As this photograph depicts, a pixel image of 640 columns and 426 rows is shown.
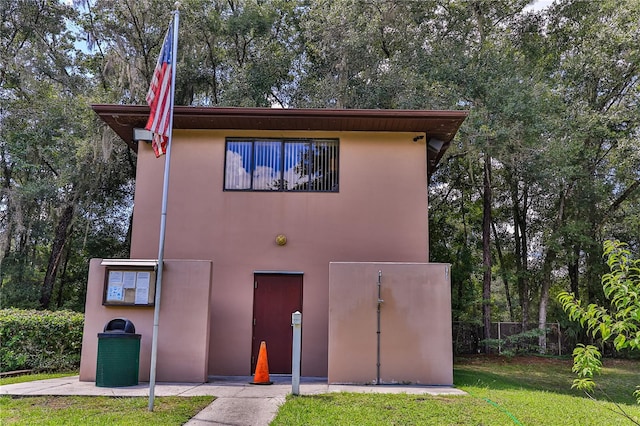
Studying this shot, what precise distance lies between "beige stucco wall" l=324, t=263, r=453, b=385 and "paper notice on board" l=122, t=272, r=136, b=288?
11.1 ft

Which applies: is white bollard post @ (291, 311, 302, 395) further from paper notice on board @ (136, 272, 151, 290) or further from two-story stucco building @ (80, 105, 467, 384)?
paper notice on board @ (136, 272, 151, 290)

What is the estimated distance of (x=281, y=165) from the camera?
993 cm

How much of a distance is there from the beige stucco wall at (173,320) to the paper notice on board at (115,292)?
16 centimetres

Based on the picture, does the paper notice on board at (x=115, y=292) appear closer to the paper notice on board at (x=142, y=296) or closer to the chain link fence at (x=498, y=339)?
the paper notice on board at (x=142, y=296)

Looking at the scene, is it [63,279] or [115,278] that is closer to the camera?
[115,278]

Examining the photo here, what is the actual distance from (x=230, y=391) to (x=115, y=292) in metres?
2.66

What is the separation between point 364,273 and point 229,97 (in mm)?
9309

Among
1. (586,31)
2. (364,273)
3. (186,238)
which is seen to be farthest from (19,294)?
(586,31)

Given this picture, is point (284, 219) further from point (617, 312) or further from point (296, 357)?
point (617, 312)

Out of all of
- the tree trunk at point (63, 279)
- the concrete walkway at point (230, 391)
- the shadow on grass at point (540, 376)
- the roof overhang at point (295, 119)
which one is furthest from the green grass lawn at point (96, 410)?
the tree trunk at point (63, 279)

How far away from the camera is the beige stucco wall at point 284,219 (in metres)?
9.42

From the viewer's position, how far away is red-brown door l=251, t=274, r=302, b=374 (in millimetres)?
9257

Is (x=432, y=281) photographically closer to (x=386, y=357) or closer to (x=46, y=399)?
(x=386, y=357)

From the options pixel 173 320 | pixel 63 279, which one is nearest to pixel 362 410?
pixel 173 320
